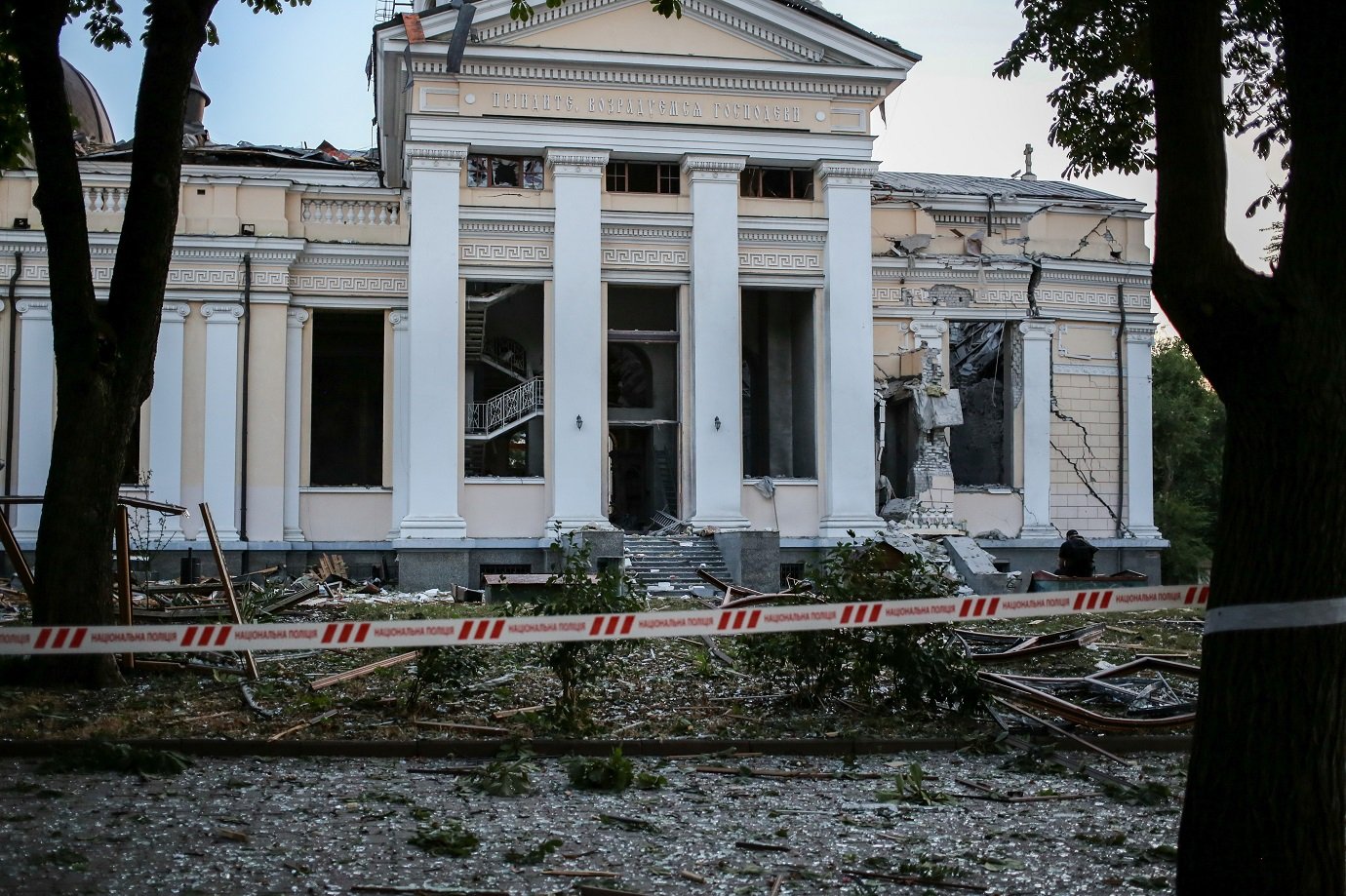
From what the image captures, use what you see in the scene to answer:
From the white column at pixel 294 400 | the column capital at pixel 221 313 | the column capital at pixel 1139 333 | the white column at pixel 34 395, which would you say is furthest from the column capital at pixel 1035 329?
the white column at pixel 34 395

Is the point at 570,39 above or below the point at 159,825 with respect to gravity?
above

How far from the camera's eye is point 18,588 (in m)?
19.2

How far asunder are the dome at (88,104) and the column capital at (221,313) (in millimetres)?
14680

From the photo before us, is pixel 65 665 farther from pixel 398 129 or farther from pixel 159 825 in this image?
pixel 398 129

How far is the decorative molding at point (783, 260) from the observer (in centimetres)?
2808

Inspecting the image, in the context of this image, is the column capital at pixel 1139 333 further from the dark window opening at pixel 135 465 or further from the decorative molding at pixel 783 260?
the dark window opening at pixel 135 465

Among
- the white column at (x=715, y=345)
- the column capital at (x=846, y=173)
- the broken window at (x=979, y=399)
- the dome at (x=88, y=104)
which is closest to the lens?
the white column at (x=715, y=345)

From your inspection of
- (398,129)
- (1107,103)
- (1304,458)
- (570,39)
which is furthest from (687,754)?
(398,129)

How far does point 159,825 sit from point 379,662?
4.86 metres

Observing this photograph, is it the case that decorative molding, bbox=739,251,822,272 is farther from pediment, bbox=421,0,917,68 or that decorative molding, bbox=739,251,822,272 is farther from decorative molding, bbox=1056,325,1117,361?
decorative molding, bbox=1056,325,1117,361

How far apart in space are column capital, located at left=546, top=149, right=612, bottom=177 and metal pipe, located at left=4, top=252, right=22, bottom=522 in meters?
11.7

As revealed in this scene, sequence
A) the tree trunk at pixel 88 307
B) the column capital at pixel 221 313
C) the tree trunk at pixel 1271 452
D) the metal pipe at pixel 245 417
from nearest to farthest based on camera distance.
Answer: the tree trunk at pixel 1271 452 → the tree trunk at pixel 88 307 → the metal pipe at pixel 245 417 → the column capital at pixel 221 313

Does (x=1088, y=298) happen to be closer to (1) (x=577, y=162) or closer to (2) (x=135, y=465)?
(1) (x=577, y=162)

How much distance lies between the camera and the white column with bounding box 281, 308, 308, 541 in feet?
91.4
